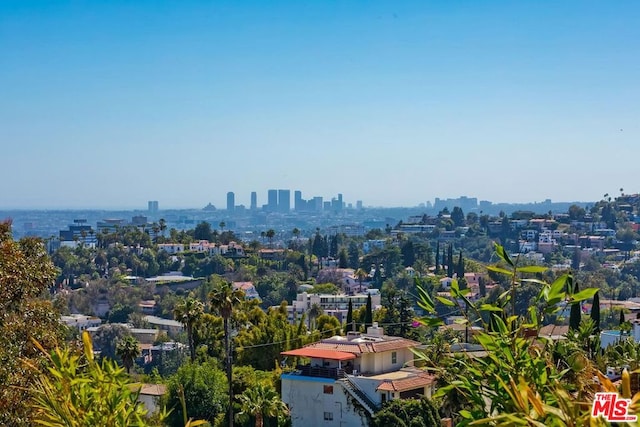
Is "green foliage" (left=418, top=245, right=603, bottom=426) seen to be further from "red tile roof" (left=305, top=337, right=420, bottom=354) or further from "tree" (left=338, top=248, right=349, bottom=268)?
"tree" (left=338, top=248, right=349, bottom=268)

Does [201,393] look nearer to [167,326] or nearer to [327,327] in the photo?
[327,327]

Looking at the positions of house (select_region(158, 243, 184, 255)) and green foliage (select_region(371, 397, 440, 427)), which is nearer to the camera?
green foliage (select_region(371, 397, 440, 427))

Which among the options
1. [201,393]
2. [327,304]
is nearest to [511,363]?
[201,393]

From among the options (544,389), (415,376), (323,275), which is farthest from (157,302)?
(544,389)

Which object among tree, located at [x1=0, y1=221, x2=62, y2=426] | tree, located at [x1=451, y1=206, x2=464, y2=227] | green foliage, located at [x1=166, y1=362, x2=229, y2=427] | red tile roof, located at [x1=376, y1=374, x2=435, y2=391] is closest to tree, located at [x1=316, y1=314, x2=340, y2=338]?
green foliage, located at [x1=166, y1=362, x2=229, y2=427]

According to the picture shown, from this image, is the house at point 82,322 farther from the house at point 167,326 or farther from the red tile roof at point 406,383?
the red tile roof at point 406,383

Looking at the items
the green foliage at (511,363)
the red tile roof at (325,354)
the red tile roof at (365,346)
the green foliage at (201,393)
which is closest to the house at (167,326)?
the green foliage at (201,393)
